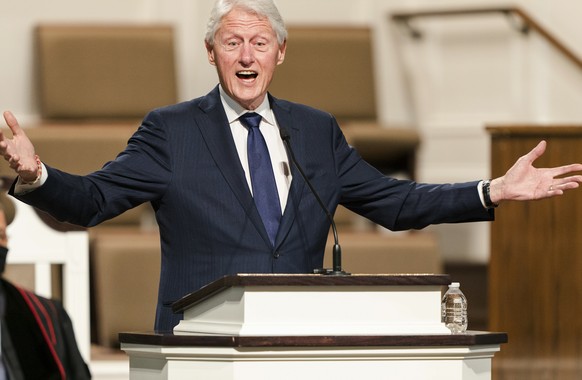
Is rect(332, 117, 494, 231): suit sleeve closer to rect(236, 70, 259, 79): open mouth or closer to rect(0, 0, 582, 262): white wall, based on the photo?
rect(236, 70, 259, 79): open mouth

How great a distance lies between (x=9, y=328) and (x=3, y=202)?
1.07m

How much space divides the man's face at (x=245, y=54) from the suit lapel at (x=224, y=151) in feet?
0.18

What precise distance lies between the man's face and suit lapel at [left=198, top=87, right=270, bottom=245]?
0.05m

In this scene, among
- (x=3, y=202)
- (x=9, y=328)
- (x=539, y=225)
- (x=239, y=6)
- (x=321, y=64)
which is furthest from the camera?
(x=321, y=64)

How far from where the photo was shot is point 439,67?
239 inches

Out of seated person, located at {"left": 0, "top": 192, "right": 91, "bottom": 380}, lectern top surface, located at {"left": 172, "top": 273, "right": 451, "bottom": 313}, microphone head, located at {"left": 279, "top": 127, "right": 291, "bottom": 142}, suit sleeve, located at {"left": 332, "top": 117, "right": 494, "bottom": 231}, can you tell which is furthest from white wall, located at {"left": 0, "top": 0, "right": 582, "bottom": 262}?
lectern top surface, located at {"left": 172, "top": 273, "right": 451, "bottom": 313}

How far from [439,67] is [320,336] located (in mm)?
4088

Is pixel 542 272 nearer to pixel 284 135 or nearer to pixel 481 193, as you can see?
pixel 481 193

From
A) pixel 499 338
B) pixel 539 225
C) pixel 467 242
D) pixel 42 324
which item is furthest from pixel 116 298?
pixel 499 338

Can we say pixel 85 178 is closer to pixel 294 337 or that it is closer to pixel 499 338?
pixel 294 337

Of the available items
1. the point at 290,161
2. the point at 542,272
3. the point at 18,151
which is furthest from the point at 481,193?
the point at 542,272

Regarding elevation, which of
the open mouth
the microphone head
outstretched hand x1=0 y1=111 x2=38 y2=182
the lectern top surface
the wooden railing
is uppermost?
the wooden railing

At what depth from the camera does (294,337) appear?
6.82 ft

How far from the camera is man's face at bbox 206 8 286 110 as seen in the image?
2711 mm
